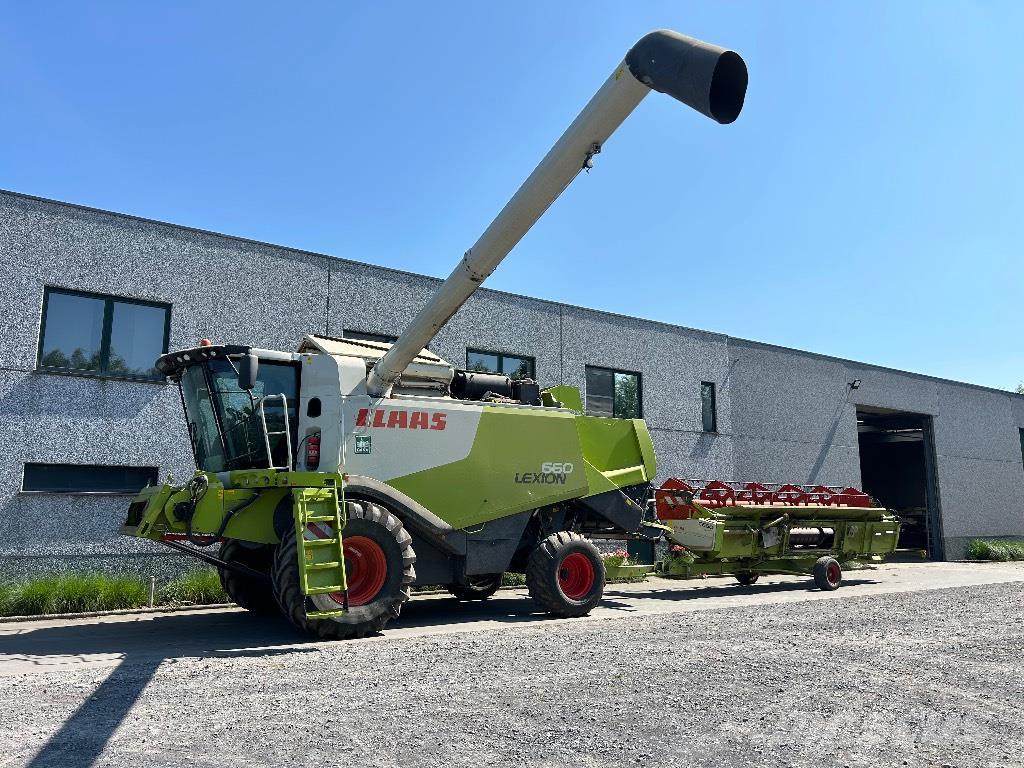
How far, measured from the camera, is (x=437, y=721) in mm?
4961

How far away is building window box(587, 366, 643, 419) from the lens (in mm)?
18062

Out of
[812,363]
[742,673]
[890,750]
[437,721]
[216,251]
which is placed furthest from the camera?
[812,363]

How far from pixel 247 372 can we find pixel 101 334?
5.29 meters

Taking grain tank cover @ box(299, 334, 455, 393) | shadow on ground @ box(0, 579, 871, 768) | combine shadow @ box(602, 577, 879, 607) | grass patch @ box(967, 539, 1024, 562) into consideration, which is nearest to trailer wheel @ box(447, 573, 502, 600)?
shadow on ground @ box(0, 579, 871, 768)

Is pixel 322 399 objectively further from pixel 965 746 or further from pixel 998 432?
pixel 998 432

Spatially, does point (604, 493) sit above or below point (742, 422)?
below

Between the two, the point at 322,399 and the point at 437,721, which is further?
the point at 322,399

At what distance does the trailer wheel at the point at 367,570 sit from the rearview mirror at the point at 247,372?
1.64m

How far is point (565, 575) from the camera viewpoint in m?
10.7

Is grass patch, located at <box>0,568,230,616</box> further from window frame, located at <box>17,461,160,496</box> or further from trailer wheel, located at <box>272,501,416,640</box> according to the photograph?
trailer wheel, located at <box>272,501,416,640</box>

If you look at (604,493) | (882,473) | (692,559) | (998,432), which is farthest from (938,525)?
(604,493)

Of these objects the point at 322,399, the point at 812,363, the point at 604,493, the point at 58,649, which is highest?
the point at 812,363

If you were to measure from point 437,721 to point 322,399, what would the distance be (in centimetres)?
506

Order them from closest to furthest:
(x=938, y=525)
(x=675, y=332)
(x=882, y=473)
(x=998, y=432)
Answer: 1. (x=675, y=332)
2. (x=938, y=525)
3. (x=998, y=432)
4. (x=882, y=473)
